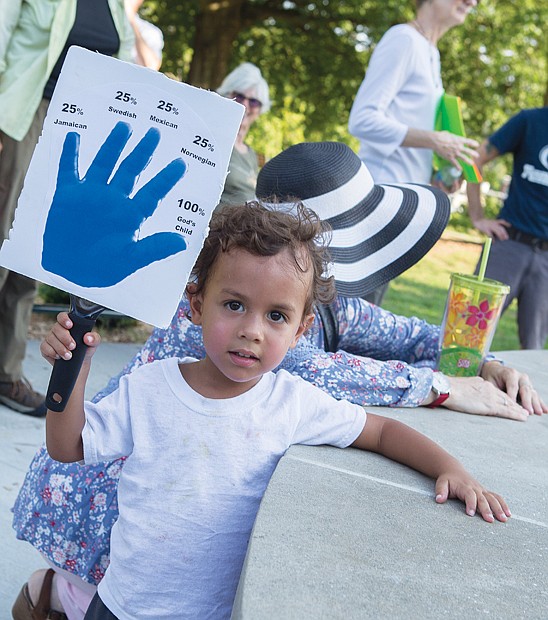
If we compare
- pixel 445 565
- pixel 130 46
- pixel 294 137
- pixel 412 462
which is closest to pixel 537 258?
pixel 130 46

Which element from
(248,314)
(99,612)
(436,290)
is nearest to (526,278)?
(248,314)

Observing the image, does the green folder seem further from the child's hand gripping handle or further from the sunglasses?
the child's hand gripping handle

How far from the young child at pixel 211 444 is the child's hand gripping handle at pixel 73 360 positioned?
5 centimetres

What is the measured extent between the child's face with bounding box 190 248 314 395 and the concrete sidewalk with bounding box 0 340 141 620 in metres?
1.28

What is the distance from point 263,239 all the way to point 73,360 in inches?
16.1

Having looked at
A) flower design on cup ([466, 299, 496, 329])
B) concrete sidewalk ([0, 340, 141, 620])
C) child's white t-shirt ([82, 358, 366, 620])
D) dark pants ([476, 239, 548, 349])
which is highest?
dark pants ([476, 239, 548, 349])

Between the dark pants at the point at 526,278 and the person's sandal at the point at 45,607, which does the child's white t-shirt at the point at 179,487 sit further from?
the dark pants at the point at 526,278

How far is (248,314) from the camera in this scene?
1521 mm

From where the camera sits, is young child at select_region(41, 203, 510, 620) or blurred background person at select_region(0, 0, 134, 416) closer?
young child at select_region(41, 203, 510, 620)

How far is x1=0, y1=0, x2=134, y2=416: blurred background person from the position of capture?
137 inches

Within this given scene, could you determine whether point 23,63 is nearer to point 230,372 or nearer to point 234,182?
point 234,182

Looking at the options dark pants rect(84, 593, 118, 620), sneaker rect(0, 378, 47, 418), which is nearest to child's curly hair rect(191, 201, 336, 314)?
dark pants rect(84, 593, 118, 620)

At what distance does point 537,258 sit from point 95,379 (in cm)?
238

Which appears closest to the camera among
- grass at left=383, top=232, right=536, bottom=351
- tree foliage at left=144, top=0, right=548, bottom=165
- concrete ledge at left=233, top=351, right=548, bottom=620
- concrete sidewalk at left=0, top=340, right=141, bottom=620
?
concrete ledge at left=233, top=351, right=548, bottom=620
